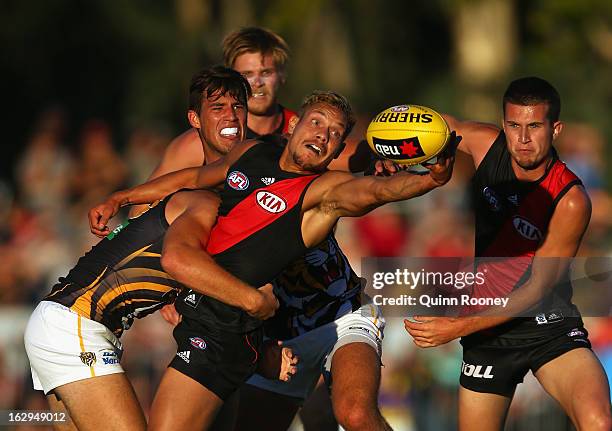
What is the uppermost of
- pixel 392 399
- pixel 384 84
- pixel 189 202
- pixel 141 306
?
pixel 384 84

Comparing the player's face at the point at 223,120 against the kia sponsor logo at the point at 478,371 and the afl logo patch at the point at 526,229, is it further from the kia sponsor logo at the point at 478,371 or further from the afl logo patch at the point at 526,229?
the kia sponsor logo at the point at 478,371

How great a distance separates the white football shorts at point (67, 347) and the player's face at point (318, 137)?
156cm

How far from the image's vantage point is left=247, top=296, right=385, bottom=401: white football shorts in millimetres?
7480

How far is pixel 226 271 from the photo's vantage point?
6.73 metres

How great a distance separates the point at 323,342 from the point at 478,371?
3.31ft

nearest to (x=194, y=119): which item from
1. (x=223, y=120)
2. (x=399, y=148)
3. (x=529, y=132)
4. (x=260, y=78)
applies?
(x=223, y=120)

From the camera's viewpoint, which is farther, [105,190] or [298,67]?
[298,67]

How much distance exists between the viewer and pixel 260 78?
8570 millimetres

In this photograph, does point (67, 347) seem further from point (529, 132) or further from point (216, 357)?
point (529, 132)

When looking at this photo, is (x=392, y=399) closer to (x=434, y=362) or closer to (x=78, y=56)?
(x=434, y=362)

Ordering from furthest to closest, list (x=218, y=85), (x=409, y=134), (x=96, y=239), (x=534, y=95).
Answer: (x=96, y=239) → (x=218, y=85) → (x=534, y=95) → (x=409, y=134)

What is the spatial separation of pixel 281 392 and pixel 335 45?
591 inches

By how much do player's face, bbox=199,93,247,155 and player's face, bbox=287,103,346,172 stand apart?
78cm

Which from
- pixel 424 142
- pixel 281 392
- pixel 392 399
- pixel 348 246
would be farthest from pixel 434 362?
pixel 424 142
